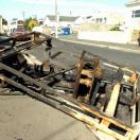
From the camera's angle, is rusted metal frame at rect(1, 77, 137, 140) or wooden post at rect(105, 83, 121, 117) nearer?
rusted metal frame at rect(1, 77, 137, 140)

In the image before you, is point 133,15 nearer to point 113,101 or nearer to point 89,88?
point 89,88

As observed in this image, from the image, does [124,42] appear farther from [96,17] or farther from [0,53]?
[96,17]

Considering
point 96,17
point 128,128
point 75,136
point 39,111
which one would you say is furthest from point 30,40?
point 96,17

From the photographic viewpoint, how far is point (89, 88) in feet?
23.3

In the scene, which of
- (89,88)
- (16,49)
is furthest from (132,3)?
(89,88)

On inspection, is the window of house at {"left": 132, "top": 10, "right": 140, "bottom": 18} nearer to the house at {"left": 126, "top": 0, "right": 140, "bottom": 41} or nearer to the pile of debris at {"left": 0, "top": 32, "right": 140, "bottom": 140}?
the house at {"left": 126, "top": 0, "right": 140, "bottom": 41}

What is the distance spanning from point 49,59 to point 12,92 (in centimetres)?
119

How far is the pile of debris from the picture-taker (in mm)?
5777

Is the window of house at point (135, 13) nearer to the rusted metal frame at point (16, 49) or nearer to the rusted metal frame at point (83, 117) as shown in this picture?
the rusted metal frame at point (16, 49)

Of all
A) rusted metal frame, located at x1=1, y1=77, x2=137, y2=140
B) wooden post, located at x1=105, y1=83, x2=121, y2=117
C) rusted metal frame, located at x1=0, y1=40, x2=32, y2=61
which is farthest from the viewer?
rusted metal frame, located at x1=0, y1=40, x2=32, y2=61

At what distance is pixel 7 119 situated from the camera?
6.63 metres

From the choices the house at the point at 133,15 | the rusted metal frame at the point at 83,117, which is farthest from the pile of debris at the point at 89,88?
the house at the point at 133,15

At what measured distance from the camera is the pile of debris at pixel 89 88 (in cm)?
578

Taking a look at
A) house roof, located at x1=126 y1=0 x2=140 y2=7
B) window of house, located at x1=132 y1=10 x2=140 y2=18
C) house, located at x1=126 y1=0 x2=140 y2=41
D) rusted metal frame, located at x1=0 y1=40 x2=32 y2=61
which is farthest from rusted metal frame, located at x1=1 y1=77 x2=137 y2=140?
house roof, located at x1=126 y1=0 x2=140 y2=7
